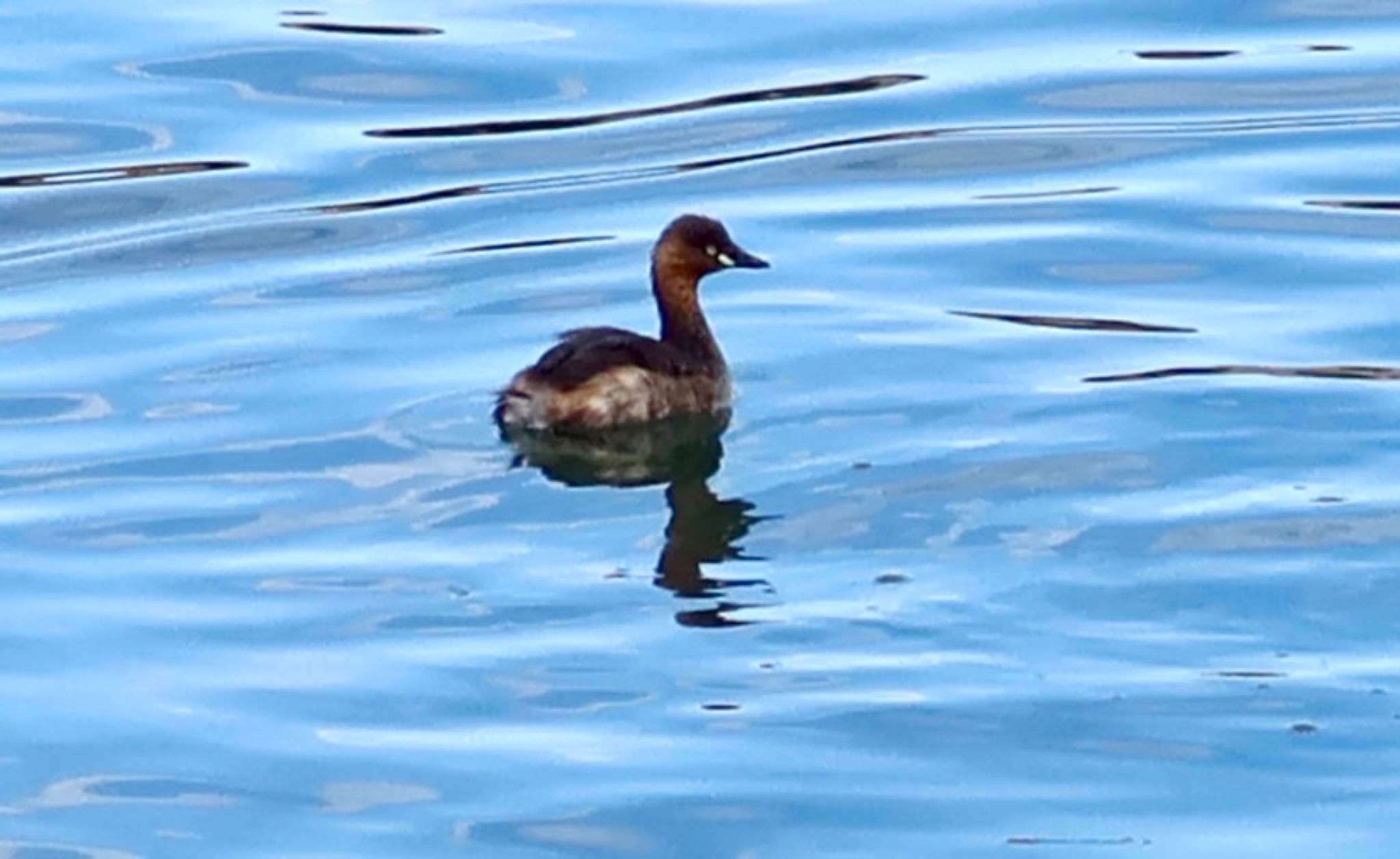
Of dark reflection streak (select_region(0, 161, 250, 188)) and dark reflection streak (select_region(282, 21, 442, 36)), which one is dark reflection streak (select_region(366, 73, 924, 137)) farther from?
dark reflection streak (select_region(282, 21, 442, 36))

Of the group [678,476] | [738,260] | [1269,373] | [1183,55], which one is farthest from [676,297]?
[1183,55]

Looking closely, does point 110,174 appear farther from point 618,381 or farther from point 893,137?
point 618,381

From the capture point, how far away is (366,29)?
17.8 metres

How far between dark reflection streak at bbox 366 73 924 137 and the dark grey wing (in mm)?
4566

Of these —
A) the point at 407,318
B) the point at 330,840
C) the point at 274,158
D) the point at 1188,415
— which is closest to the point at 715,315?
the point at 407,318

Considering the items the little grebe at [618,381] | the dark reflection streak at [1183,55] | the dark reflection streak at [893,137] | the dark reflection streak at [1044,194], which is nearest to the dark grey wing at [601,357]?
the little grebe at [618,381]

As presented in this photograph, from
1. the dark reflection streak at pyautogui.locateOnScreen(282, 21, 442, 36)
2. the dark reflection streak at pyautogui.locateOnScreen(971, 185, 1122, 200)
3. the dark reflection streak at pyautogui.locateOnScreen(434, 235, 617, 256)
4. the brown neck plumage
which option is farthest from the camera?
the dark reflection streak at pyautogui.locateOnScreen(282, 21, 442, 36)

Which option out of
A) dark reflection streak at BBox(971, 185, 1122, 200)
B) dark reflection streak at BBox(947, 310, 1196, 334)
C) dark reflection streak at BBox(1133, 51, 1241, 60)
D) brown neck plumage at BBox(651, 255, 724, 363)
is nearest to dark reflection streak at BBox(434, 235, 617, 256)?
dark reflection streak at BBox(971, 185, 1122, 200)

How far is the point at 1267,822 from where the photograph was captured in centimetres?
812

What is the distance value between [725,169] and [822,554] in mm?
5509

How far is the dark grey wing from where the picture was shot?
11195 millimetres

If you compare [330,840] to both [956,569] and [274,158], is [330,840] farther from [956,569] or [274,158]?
[274,158]

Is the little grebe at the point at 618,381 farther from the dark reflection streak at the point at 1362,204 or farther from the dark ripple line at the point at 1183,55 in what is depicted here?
the dark ripple line at the point at 1183,55

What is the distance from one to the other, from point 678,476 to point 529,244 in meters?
3.09
